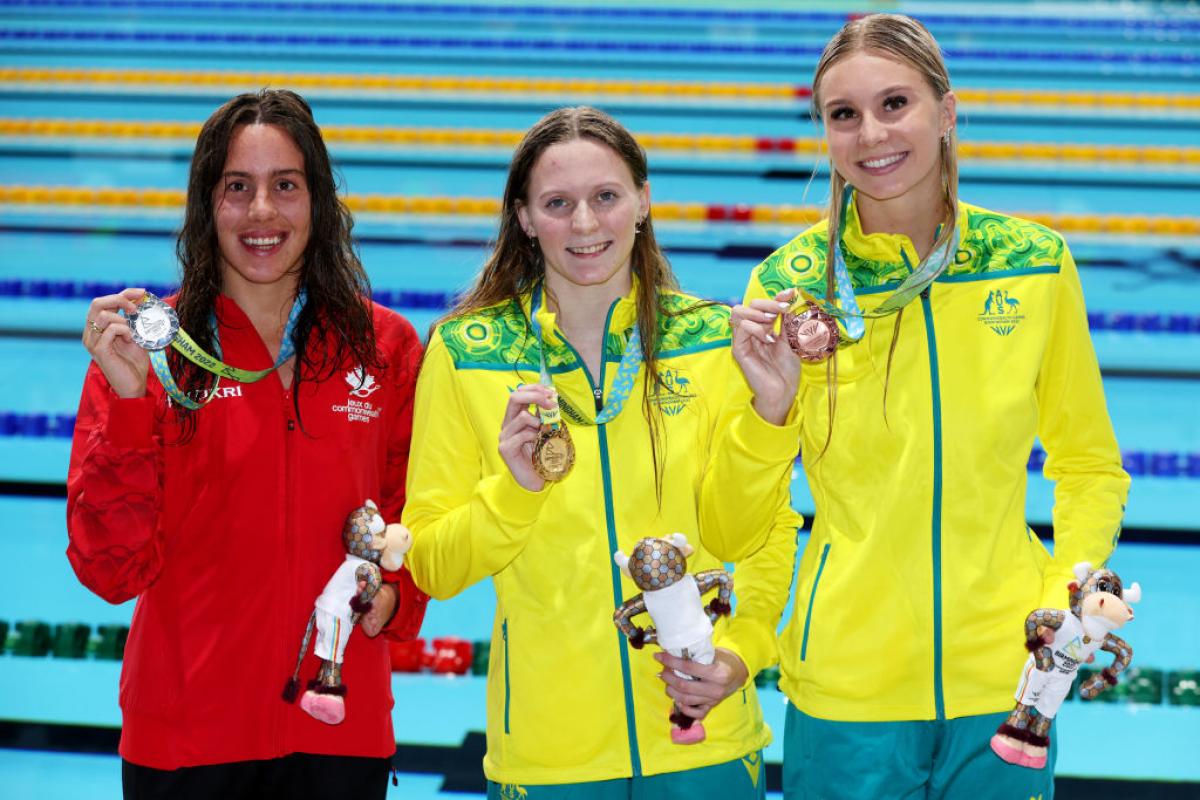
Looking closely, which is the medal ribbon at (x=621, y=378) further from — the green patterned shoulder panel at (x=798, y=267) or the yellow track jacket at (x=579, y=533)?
the green patterned shoulder panel at (x=798, y=267)

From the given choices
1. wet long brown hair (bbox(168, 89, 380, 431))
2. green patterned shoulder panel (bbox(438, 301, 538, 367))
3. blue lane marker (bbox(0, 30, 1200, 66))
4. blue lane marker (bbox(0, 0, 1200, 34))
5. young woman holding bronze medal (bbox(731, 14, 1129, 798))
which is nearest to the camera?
young woman holding bronze medal (bbox(731, 14, 1129, 798))

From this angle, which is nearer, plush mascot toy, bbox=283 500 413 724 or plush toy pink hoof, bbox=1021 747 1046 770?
plush toy pink hoof, bbox=1021 747 1046 770

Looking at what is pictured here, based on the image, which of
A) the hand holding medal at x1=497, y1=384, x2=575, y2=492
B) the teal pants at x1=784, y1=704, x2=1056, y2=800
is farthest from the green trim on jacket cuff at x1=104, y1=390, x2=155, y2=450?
the teal pants at x1=784, y1=704, x2=1056, y2=800

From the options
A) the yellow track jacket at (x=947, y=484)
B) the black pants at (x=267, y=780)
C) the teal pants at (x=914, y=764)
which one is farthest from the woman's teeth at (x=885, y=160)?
the black pants at (x=267, y=780)

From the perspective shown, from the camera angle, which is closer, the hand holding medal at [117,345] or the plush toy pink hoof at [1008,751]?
the plush toy pink hoof at [1008,751]

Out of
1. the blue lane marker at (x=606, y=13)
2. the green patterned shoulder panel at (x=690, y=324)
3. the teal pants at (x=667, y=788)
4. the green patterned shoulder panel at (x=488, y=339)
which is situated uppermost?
the blue lane marker at (x=606, y=13)

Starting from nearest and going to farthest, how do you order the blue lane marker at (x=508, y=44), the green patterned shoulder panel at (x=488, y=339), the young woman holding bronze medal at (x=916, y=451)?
the young woman holding bronze medal at (x=916, y=451)
the green patterned shoulder panel at (x=488, y=339)
the blue lane marker at (x=508, y=44)

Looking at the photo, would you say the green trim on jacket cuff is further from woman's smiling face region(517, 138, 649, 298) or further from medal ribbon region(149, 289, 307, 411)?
woman's smiling face region(517, 138, 649, 298)

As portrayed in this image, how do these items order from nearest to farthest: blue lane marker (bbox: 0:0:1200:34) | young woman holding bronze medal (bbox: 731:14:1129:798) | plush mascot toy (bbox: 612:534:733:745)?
plush mascot toy (bbox: 612:534:733:745), young woman holding bronze medal (bbox: 731:14:1129:798), blue lane marker (bbox: 0:0:1200:34)

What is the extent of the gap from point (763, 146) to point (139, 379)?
7942 millimetres

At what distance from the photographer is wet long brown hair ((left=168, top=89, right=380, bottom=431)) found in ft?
7.04

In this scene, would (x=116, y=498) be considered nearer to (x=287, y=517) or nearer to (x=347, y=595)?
(x=287, y=517)

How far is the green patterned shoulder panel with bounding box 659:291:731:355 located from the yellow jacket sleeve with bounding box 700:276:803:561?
76 mm

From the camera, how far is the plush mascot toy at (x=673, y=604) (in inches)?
71.7
